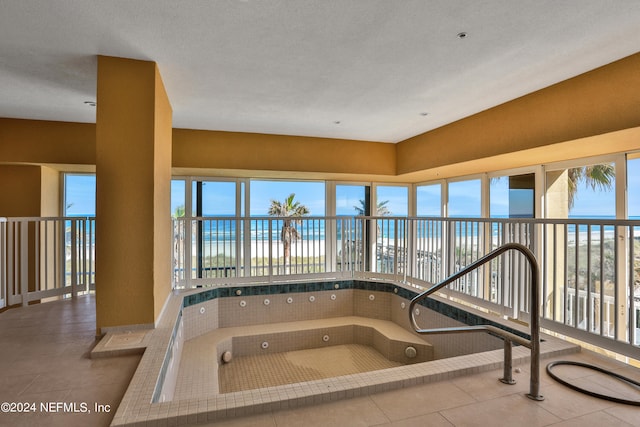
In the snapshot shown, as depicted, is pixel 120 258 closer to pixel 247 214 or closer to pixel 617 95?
pixel 247 214

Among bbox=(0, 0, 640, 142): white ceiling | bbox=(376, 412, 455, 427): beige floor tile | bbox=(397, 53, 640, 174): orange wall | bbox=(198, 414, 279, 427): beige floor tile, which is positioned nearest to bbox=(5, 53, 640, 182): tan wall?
bbox=(397, 53, 640, 174): orange wall

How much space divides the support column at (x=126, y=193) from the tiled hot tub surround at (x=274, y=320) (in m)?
0.41

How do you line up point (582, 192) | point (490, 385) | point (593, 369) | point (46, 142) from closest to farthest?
point (490, 385), point (593, 369), point (582, 192), point (46, 142)

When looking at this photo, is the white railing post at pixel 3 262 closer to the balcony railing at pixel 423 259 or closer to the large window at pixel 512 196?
the balcony railing at pixel 423 259

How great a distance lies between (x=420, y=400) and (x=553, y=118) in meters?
3.13

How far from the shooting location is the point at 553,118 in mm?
3377

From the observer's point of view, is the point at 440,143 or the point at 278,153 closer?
the point at 440,143

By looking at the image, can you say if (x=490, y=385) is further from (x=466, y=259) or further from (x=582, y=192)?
(x=582, y=192)

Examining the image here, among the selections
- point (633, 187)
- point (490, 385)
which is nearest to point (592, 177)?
point (633, 187)

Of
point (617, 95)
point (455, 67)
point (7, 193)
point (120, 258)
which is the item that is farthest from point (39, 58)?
point (617, 95)

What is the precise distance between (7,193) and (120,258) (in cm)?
370

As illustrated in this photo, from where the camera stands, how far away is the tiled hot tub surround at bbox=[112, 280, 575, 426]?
1.70 m

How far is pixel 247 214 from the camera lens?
19.7 feet

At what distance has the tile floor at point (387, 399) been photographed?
1.65 meters
